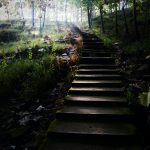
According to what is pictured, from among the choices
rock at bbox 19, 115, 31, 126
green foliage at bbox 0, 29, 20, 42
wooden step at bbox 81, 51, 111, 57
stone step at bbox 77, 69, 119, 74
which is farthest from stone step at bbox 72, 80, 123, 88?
green foliage at bbox 0, 29, 20, 42

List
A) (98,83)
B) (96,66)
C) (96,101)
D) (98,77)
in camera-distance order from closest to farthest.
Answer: (96,101) → (98,83) → (98,77) → (96,66)

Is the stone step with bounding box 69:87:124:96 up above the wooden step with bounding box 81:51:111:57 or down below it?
below

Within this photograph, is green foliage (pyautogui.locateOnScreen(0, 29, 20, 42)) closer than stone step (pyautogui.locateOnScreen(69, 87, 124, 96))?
No

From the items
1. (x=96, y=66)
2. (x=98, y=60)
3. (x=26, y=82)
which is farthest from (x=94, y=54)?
(x=26, y=82)

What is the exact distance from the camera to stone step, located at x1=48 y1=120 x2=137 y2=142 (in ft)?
21.0

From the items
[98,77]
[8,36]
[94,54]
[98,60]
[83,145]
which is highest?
[8,36]

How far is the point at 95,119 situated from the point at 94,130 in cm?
78

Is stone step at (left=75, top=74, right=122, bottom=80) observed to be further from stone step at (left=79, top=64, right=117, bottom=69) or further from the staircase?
stone step at (left=79, top=64, right=117, bottom=69)

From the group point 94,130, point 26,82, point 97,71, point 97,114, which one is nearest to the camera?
point 94,130

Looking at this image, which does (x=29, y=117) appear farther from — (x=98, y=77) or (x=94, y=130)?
(x=98, y=77)

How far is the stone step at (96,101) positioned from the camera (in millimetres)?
8280

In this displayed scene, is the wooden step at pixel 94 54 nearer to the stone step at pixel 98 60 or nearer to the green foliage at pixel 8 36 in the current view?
the stone step at pixel 98 60

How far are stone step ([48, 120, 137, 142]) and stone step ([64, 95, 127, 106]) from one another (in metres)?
1.11

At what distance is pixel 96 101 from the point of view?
838 cm
